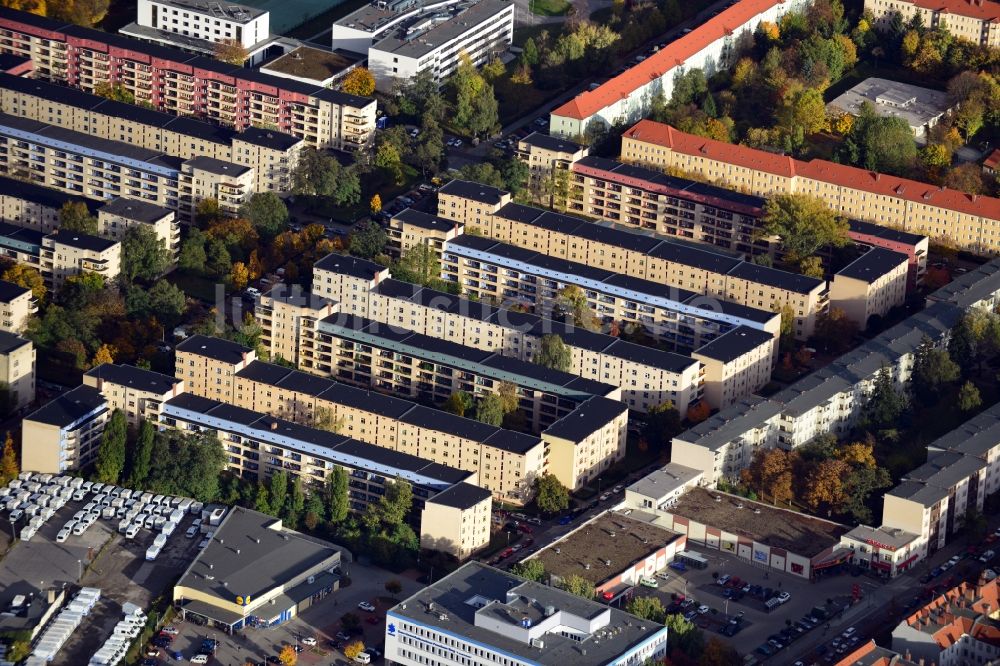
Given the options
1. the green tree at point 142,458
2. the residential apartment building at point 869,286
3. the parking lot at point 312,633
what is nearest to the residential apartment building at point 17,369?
the green tree at point 142,458

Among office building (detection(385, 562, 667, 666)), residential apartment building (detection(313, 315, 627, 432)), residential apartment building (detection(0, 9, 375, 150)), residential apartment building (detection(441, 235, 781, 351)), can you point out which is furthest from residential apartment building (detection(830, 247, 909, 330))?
office building (detection(385, 562, 667, 666))

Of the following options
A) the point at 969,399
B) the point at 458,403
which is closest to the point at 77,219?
the point at 458,403

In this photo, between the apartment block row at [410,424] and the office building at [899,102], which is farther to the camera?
the office building at [899,102]

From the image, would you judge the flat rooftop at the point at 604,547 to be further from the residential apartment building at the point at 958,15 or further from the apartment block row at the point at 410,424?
the residential apartment building at the point at 958,15

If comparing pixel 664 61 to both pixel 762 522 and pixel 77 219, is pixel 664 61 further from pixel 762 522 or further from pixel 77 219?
pixel 762 522

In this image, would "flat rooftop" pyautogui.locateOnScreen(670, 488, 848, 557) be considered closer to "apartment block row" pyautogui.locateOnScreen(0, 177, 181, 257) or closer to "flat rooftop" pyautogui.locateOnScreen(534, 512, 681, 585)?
"flat rooftop" pyautogui.locateOnScreen(534, 512, 681, 585)

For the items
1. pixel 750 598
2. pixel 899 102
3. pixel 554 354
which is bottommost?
pixel 750 598

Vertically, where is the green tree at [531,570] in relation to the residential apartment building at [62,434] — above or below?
above
